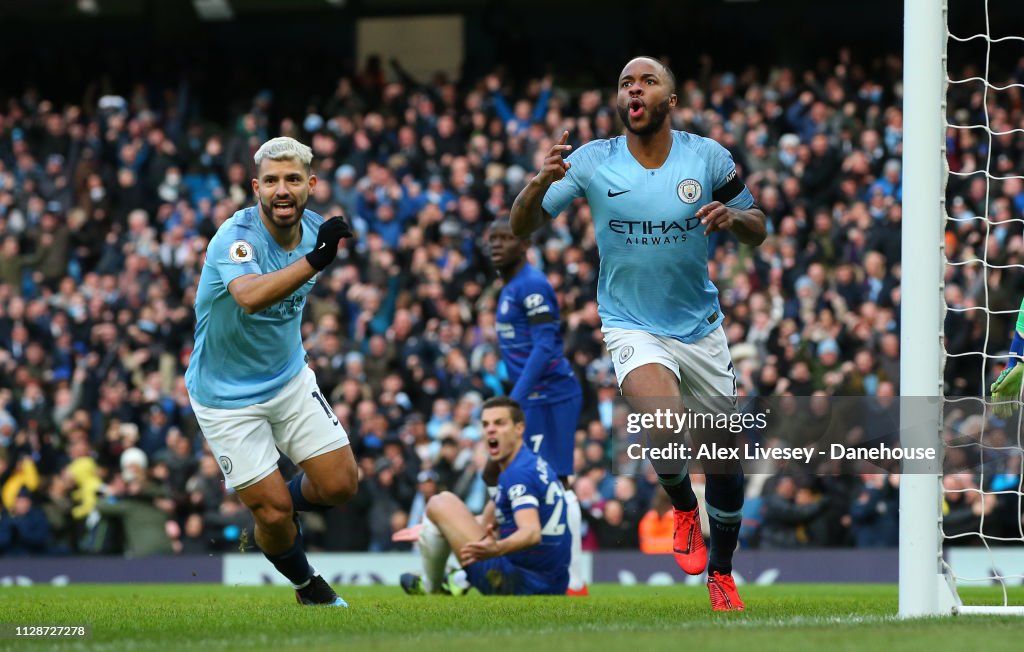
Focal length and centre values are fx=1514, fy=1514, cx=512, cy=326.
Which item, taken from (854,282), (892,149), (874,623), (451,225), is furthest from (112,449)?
(874,623)

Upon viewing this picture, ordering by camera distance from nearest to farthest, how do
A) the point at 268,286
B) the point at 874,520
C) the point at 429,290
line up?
the point at 268,286, the point at 874,520, the point at 429,290

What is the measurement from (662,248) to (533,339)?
3.40 meters

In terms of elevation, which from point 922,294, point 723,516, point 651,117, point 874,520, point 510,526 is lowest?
point 874,520

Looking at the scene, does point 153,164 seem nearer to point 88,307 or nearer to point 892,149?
point 88,307

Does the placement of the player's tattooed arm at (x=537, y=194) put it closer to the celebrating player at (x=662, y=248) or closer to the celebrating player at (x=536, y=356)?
the celebrating player at (x=662, y=248)

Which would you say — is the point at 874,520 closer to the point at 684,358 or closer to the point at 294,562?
the point at 684,358

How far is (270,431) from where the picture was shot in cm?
868

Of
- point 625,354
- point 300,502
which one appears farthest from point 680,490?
point 300,502

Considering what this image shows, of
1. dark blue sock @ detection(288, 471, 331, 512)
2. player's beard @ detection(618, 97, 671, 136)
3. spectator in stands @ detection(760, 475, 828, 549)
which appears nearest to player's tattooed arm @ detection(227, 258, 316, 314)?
dark blue sock @ detection(288, 471, 331, 512)

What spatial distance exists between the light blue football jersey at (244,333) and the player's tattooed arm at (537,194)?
1223 millimetres

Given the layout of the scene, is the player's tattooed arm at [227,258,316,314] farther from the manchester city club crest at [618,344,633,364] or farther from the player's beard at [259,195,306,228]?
the manchester city club crest at [618,344,633,364]

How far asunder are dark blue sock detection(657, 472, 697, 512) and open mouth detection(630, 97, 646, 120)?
6.45 ft

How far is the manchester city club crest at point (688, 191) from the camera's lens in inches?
319

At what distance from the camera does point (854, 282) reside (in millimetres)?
17109
